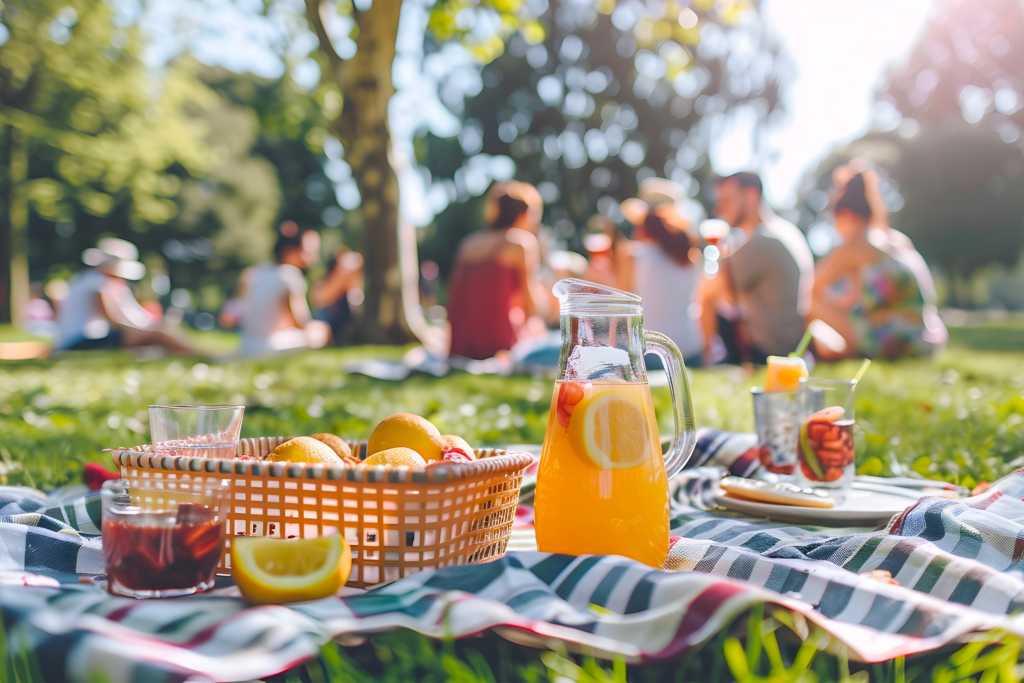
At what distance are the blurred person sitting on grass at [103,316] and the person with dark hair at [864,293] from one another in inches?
298

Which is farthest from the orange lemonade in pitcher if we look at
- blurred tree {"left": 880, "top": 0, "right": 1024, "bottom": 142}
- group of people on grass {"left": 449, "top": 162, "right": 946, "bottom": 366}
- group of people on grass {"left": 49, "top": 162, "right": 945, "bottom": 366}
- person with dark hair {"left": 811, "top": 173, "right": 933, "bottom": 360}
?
blurred tree {"left": 880, "top": 0, "right": 1024, "bottom": 142}

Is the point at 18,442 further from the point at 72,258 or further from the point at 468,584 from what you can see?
the point at 72,258

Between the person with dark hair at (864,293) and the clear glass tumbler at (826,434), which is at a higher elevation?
the person with dark hair at (864,293)

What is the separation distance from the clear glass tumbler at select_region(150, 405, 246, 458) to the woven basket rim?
0.16 m

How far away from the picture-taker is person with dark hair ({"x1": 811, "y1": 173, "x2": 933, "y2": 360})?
22.3 ft

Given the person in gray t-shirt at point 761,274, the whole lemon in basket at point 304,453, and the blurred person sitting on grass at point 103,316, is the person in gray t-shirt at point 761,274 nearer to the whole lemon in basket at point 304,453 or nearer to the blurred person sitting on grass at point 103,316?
the whole lemon in basket at point 304,453

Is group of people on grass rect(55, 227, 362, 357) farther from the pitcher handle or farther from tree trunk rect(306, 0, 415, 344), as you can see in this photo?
the pitcher handle

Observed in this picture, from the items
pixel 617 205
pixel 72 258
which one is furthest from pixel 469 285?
pixel 72 258

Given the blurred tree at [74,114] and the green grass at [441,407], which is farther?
the blurred tree at [74,114]

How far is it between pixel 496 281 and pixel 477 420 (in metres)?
3.78

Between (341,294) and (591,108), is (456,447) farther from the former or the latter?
(591,108)

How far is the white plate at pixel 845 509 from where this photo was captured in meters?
1.76

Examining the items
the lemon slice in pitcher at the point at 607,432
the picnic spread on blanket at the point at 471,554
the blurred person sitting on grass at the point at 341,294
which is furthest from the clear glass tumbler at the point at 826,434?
the blurred person sitting on grass at the point at 341,294

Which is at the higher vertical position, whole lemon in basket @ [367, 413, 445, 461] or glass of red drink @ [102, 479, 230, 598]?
whole lemon in basket @ [367, 413, 445, 461]
